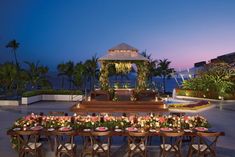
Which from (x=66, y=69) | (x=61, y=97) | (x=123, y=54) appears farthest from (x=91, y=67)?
(x=123, y=54)

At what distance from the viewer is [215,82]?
2759 cm

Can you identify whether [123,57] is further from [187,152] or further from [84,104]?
[187,152]

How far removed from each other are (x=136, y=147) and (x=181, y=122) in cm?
201

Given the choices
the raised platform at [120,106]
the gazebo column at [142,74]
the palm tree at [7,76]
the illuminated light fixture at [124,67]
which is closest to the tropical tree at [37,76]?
the palm tree at [7,76]

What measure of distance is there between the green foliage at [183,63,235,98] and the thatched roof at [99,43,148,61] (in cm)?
839

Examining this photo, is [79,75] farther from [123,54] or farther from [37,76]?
[123,54]

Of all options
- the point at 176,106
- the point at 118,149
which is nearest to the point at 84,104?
the point at 176,106

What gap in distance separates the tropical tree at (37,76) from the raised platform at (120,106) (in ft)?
35.2

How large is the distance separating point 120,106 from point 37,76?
501 inches

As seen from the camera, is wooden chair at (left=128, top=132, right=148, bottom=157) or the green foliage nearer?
wooden chair at (left=128, top=132, right=148, bottom=157)

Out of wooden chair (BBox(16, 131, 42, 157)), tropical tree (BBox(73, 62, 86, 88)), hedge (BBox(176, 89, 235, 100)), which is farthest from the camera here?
tropical tree (BBox(73, 62, 86, 88))

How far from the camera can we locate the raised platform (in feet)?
66.1

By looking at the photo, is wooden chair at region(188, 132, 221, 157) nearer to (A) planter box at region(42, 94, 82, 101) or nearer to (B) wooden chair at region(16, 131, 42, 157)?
(B) wooden chair at region(16, 131, 42, 157)

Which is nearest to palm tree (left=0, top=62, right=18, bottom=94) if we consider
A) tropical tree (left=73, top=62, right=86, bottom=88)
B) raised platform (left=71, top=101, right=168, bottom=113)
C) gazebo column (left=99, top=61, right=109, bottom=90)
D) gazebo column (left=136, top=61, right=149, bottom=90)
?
tropical tree (left=73, top=62, right=86, bottom=88)
